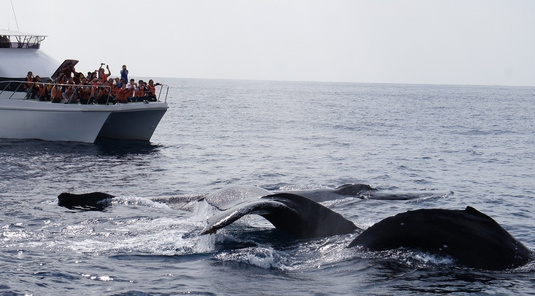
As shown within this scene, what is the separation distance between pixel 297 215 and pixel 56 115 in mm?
21789

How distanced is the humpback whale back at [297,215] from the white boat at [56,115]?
2037 centimetres

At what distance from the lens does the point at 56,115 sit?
31359 mm

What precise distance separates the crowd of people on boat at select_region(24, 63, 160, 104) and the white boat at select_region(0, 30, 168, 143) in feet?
1.15

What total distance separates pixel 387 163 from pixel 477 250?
1874 cm

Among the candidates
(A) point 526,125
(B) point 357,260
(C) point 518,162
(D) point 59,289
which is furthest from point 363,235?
(A) point 526,125

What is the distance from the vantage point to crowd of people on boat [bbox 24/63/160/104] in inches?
1232

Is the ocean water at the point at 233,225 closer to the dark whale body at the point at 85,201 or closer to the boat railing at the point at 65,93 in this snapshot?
the dark whale body at the point at 85,201

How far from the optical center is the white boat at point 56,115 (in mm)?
31203

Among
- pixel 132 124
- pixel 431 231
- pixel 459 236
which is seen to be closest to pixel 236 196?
pixel 431 231

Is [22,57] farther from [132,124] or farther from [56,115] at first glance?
[132,124]

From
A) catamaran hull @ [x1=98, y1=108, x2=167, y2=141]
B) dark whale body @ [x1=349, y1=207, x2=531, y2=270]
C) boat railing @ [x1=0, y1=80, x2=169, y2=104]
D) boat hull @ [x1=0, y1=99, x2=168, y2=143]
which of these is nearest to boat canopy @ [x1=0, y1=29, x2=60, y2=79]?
boat railing @ [x1=0, y1=80, x2=169, y2=104]

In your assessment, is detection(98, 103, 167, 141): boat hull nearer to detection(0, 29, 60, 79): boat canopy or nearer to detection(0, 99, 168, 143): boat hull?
detection(0, 99, 168, 143): boat hull

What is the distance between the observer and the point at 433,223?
405 inches

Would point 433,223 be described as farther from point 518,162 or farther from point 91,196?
point 518,162
